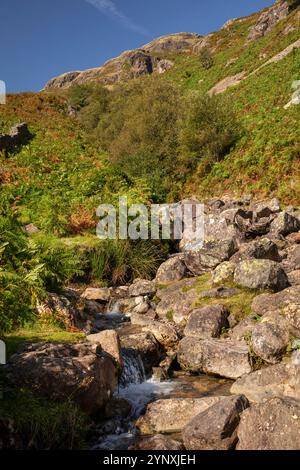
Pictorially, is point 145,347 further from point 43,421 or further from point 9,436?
point 9,436

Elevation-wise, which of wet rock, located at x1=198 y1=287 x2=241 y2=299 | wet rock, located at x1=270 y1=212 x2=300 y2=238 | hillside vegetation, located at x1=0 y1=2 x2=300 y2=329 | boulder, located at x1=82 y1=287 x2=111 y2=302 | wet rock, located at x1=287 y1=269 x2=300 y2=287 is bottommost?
boulder, located at x1=82 y1=287 x2=111 y2=302

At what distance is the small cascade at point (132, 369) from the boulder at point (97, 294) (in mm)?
5090

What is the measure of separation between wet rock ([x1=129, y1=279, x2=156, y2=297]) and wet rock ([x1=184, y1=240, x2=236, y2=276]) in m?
1.58

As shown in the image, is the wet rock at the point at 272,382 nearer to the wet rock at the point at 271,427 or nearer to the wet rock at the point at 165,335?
the wet rock at the point at 271,427

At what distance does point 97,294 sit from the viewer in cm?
1552

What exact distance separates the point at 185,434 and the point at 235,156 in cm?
2571

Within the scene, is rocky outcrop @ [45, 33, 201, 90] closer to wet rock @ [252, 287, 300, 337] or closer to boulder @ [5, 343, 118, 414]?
wet rock @ [252, 287, 300, 337]

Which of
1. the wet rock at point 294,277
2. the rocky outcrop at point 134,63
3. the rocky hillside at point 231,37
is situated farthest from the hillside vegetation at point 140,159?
the rocky outcrop at point 134,63

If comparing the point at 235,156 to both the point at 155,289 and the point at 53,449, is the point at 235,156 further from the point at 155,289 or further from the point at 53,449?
the point at 53,449

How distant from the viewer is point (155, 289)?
15750 millimetres

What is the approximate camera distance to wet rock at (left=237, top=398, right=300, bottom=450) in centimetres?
649

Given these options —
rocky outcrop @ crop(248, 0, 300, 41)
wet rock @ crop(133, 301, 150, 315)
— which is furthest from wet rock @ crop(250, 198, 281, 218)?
rocky outcrop @ crop(248, 0, 300, 41)
